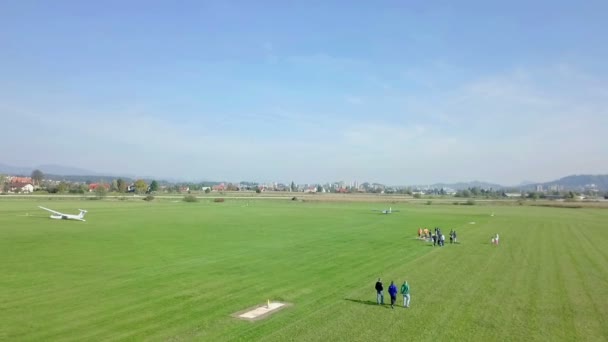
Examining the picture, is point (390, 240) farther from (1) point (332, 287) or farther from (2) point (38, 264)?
(2) point (38, 264)

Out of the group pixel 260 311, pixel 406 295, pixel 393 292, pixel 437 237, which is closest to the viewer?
pixel 260 311

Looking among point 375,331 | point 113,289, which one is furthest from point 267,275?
point 375,331

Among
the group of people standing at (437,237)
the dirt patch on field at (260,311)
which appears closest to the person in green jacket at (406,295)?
the dirt patch on field at (260,311)

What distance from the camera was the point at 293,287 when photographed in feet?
89.5

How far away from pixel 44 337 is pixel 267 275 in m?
15.0

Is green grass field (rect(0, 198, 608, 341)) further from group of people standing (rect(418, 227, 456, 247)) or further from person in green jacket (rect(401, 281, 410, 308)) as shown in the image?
group of people standing (rect(418, 227, 456, 247))

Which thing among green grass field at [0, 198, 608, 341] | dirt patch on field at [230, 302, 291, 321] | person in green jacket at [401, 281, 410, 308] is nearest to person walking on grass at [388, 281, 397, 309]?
person in green jacket at [401, 281, 410, 308]

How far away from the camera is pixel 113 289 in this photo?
85.0ft

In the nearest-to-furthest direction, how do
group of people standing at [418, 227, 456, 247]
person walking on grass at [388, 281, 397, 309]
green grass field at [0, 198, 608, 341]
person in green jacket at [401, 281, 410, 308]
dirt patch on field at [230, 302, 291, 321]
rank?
green grass field at [0, 198, 608, 341] → dirt patch on field at [230, 302, 291, 321] → person walking on grass at [388, 281, 397, 309] → person in green jacket at [401, 281, 410, 308] → group of people standing at [418, 227, 456, 247]

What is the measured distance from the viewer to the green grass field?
19.6 metres

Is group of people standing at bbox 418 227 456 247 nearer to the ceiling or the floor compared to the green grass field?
nearer to the ceiling

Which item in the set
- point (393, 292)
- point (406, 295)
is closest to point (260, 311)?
point (393, 292)

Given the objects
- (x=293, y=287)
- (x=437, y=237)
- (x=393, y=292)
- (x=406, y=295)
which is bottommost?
(x=293, y=287)

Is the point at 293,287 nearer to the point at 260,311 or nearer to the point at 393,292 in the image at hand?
the point at 260,311
